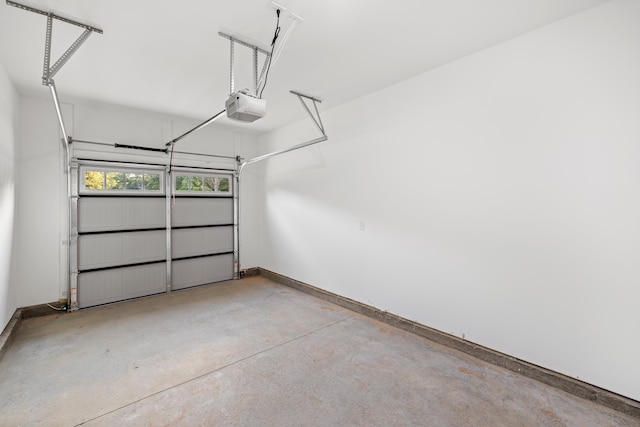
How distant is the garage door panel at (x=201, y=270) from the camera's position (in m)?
4.87

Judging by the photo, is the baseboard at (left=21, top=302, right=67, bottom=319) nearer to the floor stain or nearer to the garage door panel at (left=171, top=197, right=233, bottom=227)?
the garage door panel at (left=171, top=197, right=233, bottom=227)

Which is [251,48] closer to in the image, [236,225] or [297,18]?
[297,18]

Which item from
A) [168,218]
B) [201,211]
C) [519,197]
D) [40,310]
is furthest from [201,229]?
[519,197]

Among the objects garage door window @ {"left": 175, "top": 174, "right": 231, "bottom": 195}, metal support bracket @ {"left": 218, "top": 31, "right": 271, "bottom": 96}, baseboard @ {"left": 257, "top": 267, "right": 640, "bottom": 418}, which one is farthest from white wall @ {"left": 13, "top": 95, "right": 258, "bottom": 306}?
baseboard @ {"left": 257, "top": 267, "right": 640, "bottom": 418}

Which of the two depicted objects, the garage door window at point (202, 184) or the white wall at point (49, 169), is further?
the garage door window at point (202, 184)

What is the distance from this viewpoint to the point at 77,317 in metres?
3.70

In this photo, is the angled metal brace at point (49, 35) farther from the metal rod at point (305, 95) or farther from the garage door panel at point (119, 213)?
the garage door panel at point (119, 213)

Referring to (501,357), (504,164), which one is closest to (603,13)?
(504,164)

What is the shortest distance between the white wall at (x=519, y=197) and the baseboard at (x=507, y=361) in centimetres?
7

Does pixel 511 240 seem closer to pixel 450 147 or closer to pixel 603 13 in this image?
pixel 450 147

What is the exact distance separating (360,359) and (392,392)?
49cm

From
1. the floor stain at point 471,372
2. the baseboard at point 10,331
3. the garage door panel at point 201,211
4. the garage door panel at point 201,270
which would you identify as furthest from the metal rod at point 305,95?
the baseboard at point 10,331

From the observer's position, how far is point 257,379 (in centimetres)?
236

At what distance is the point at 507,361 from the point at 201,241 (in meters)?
4.63
